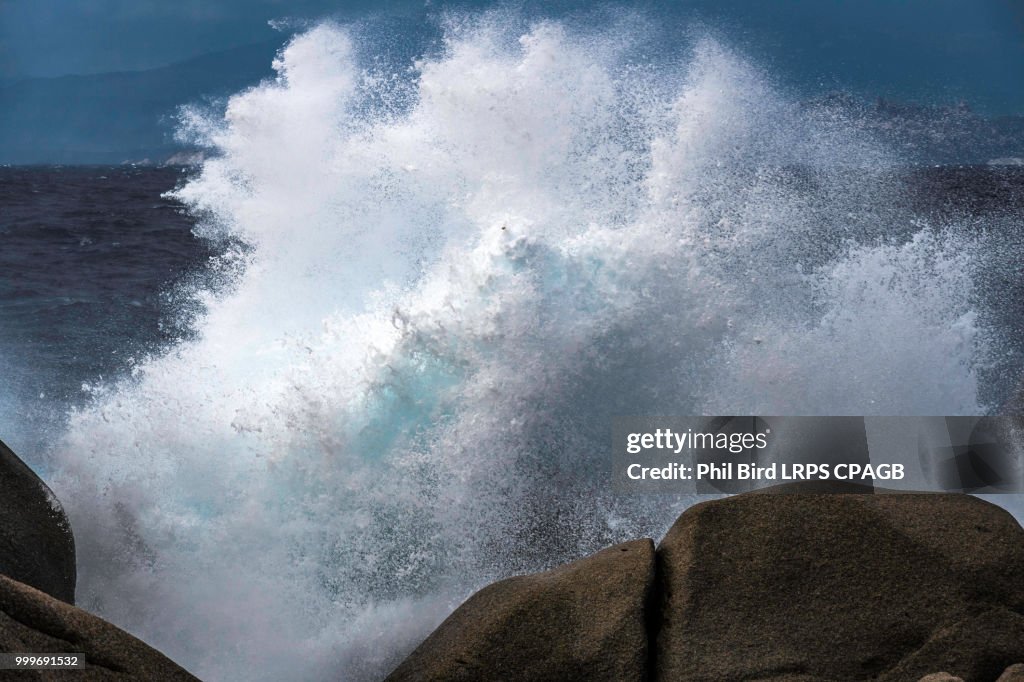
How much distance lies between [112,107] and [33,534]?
373 inches

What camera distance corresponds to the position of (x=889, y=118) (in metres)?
10.1

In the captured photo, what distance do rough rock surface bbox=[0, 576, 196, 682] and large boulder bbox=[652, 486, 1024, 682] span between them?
177cm

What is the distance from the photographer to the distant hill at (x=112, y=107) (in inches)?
451

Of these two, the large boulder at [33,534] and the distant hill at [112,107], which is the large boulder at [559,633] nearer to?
the large boulder at [33,534]

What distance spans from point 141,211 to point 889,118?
9779mm

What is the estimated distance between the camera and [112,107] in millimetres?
11758

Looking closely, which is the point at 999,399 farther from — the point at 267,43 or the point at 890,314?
the point at 267,43

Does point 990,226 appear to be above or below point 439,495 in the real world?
above

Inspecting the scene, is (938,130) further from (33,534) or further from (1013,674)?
(33,534)


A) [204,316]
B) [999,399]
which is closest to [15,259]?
[204,316]

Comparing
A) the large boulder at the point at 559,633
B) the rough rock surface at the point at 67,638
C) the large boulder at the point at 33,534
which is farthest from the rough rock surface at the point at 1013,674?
the large boulder at the point at 33,534

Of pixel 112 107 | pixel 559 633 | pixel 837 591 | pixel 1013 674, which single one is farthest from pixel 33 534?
pixel 112 107

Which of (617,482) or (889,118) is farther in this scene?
(889,118)

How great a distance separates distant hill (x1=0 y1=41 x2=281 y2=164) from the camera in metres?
11.5
